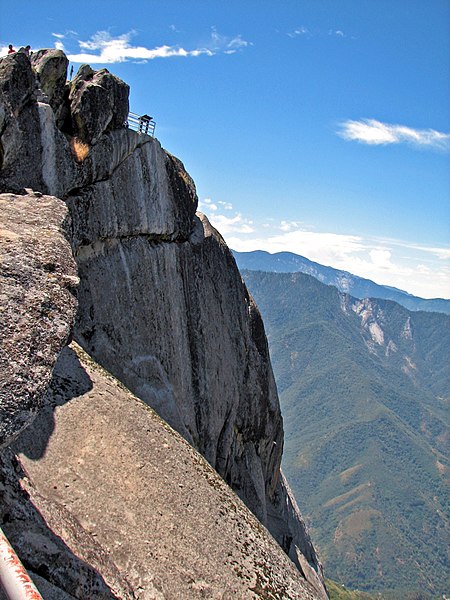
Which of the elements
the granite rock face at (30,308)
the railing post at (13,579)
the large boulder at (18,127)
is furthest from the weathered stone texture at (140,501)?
the large boulder at (18,127)

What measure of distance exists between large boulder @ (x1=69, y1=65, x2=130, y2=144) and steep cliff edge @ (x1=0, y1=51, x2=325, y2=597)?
0.07m

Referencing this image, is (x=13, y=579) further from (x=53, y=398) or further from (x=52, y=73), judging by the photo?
(x=52, y=73)

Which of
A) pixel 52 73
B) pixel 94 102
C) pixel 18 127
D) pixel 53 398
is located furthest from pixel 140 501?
pixel 52 73

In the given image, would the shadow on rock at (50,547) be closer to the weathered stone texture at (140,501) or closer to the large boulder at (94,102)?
the weathered stone texture at (140,501)

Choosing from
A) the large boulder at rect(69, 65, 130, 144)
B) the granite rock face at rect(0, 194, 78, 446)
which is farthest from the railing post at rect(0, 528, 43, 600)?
the large boulder at rect(69, 65, 130, 144)

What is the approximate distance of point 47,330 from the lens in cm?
1514

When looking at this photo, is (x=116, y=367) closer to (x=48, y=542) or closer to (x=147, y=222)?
(x=147, y=222)

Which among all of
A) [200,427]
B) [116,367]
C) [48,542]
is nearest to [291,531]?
[200,427]

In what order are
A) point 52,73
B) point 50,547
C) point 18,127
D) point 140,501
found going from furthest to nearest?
point 52,73 → point 18,127 → point 140,501 → point 50,547

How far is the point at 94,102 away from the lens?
105 ft

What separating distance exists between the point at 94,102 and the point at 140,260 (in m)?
10.3

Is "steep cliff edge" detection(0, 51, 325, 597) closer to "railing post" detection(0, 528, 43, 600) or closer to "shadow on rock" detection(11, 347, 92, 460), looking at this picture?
"shadow on rock" detection(11, 347, 92, 460)

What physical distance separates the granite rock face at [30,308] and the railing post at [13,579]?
13.4ft

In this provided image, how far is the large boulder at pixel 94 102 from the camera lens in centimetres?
3138
